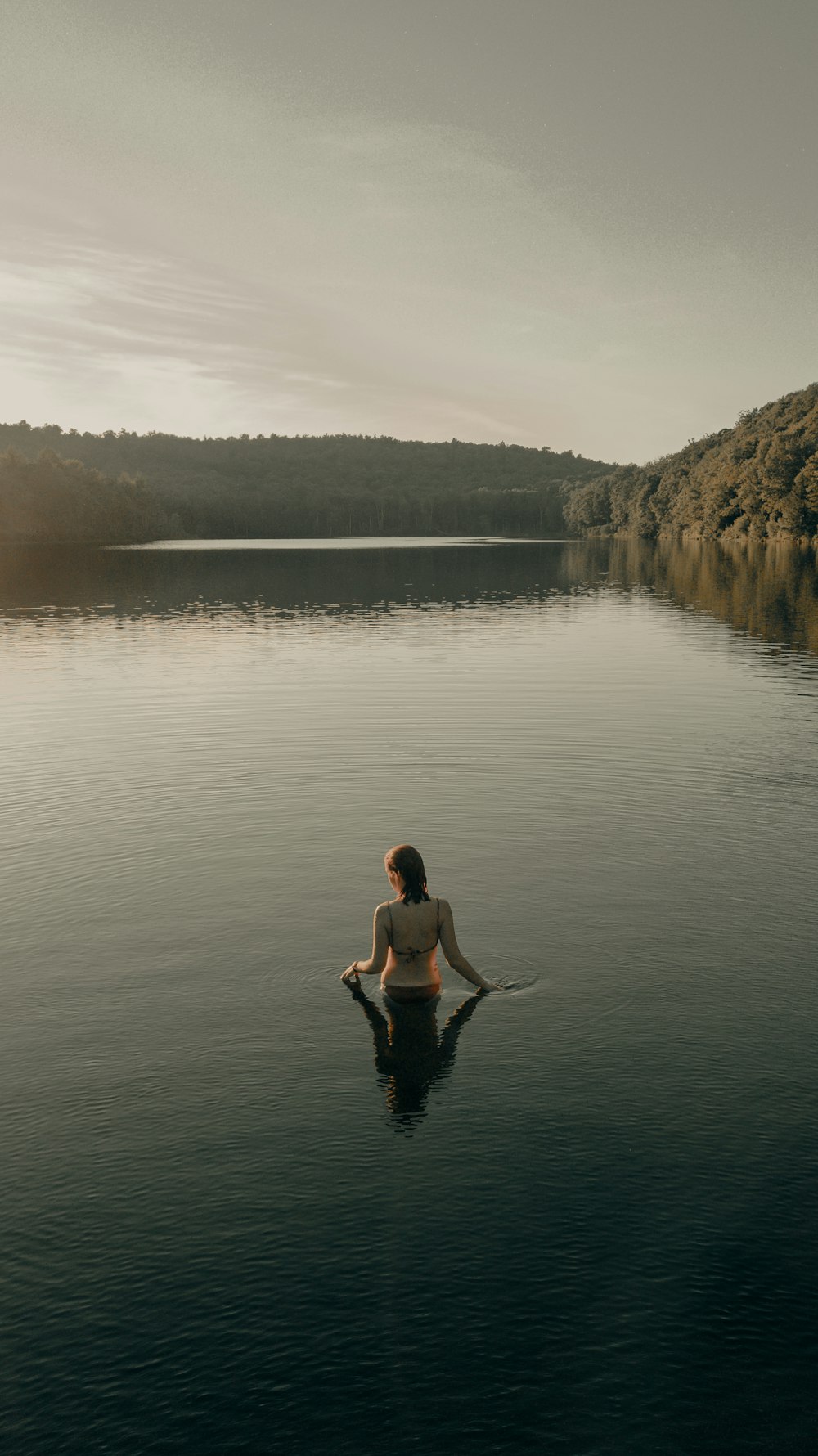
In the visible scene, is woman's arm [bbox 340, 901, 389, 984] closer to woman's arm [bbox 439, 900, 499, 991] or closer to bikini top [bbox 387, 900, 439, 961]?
bikini top [bbox 387, 900, 439, 961]

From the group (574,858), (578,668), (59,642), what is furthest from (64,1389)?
(59,642)

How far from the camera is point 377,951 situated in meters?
12.4

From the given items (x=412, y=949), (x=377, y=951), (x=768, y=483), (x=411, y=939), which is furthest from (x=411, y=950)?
(x=768, y=483)

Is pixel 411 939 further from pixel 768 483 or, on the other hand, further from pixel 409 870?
pixel 768 483

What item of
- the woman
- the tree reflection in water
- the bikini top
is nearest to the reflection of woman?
the tree reflection in water

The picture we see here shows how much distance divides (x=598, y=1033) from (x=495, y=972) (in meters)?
1.85

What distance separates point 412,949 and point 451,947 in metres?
0.43

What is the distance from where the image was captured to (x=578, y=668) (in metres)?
39.6

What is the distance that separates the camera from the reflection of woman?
10609mm

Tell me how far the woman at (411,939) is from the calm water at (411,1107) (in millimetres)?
392

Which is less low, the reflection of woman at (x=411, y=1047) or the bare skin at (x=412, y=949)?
the bare skin at (x=412, y=949)

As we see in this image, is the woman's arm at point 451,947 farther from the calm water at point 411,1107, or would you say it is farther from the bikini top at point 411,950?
the calm water at point 411,1107

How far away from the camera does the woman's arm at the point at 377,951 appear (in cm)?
1210

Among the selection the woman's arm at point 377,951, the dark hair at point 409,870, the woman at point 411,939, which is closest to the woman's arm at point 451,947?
the woman at point 411,939
